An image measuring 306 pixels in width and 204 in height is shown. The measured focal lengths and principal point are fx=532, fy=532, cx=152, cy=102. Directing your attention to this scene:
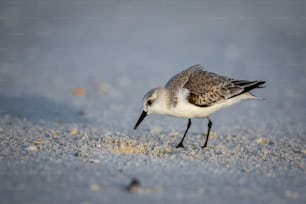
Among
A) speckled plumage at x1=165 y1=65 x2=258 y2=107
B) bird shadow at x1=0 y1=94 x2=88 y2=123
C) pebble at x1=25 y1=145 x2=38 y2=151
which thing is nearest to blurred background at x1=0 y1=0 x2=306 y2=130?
bird shadow at x1=0 y1=94 x2=88 y2=123

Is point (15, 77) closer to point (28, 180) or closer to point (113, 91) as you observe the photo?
point (113, 91)

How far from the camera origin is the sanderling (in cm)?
696

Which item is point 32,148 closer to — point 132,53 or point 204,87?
point 204,87

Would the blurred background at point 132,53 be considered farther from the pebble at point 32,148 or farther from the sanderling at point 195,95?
the pebble at point 32,148

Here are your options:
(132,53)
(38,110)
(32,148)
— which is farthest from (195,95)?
(132,53)

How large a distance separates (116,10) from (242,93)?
1231cm

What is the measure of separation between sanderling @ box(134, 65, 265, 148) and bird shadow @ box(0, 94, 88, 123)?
2.27 m

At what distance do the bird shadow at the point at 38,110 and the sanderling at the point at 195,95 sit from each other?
2.27 m

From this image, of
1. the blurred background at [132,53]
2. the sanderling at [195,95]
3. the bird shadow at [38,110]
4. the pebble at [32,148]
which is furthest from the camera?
the blurred background at [132,53]

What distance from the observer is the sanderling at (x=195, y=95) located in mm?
6957

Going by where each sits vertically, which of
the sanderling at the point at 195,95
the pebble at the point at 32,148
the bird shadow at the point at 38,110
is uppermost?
the sanderling at the point at 195,95

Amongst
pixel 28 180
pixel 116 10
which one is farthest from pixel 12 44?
pixel 28 180

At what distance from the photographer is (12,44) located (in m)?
15.5

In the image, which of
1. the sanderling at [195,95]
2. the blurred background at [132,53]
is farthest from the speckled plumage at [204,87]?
the blurred background at [132,53]
